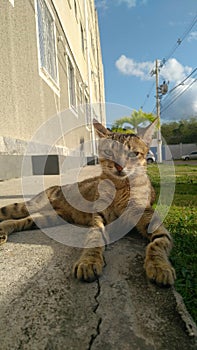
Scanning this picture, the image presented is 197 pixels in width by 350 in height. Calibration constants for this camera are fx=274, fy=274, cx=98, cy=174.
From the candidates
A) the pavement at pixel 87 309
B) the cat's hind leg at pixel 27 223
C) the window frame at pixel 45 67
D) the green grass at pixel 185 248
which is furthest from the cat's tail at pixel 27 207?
the window frame at pixel 45 67

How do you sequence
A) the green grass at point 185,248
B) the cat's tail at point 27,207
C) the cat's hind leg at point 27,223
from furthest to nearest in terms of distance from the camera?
the cat's tail at point 27,207
the cat's hind leg at point 27,223
the green grass at point 185,248

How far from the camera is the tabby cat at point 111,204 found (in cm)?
169

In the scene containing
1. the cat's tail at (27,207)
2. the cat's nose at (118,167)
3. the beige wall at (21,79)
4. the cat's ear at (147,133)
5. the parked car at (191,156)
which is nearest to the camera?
the cat's nose at (118,167)

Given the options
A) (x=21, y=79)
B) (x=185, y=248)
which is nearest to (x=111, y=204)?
(x=185, y=248)

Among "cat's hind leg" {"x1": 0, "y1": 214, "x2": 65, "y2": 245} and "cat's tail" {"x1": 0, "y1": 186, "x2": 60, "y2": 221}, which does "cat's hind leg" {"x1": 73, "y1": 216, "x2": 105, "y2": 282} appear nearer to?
"cat's hind leg" {"x1": 0, "y1": 214, "x2": 65, "y2": 245}

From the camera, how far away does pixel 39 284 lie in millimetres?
1173

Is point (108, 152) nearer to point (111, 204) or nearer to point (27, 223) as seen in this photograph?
point (111, 204)

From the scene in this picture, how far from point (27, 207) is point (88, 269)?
1218 mm

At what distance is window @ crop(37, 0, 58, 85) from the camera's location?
6.03 meters

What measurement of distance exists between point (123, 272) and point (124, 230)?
61 centimetres

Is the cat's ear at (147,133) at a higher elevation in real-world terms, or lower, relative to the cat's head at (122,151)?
higher

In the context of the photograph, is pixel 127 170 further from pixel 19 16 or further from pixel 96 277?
pixel 19 16

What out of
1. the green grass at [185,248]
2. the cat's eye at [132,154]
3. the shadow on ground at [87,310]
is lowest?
the green grass at [185,248]

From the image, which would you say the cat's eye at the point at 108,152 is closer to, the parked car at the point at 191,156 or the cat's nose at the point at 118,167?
the cat's nose at the point at 118,167
